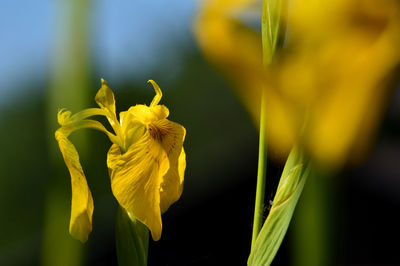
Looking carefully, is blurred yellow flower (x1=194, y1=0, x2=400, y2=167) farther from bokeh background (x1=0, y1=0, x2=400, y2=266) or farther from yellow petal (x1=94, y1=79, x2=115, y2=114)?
bokeh background (x1=0, y1=0, x2=400, y2=266)

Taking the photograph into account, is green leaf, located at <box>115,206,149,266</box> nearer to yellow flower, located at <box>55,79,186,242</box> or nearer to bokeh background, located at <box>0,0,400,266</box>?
yellow flower, located at <box>55,79,186,242</box>

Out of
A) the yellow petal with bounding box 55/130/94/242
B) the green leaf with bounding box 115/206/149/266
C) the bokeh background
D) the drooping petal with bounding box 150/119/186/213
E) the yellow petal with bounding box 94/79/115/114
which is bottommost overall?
the bokeh background

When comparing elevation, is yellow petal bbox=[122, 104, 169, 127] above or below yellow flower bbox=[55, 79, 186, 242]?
above

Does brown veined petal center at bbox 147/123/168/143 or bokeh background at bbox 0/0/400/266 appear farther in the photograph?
bokeh background at bbox 0/0/400/266

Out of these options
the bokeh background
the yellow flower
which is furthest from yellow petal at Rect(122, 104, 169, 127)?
the bokeh background

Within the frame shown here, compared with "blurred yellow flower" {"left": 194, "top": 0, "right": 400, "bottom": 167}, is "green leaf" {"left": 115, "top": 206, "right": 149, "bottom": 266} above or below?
below

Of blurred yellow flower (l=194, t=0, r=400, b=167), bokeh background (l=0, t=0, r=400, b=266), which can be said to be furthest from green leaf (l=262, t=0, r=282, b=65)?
bokeh background (l=0, t=0, r=400, b=266)

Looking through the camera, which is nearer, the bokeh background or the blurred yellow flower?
the blurred yellow flower
